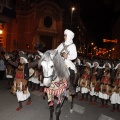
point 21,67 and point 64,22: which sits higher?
point 64,22

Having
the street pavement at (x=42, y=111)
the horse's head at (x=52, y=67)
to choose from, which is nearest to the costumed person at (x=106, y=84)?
the street pavement at (x=42, y=111)

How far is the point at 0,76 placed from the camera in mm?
14836

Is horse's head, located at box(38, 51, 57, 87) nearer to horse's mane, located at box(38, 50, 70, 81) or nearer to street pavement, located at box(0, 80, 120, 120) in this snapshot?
horse's mane, located at box(38, 50, 70, 81)

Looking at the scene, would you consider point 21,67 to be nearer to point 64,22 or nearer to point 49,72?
point 49,72

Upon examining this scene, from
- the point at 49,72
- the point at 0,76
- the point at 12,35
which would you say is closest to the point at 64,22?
the point at 12,35

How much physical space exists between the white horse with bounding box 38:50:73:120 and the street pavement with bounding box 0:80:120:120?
1345 millimetres

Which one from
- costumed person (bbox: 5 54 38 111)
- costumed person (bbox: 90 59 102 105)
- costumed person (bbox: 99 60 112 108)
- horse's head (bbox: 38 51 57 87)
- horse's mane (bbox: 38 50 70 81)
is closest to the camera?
horse's head (bbox: 38 51 57 87)

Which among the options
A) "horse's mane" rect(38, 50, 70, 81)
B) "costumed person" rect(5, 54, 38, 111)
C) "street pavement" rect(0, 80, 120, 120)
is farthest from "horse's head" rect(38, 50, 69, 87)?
"street pavement" rect(0, 80, 120, 120)

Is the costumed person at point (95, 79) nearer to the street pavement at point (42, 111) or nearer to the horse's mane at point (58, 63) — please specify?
the street pavement at point (42, 111)

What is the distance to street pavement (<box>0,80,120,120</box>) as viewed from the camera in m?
7.92

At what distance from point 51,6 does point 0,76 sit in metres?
24.1

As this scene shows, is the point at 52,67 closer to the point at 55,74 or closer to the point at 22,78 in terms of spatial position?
the point at 55,74

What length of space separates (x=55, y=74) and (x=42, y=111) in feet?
9.99

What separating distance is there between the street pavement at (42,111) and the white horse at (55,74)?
4.41ft
